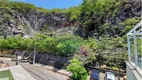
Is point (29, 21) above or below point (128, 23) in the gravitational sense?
above

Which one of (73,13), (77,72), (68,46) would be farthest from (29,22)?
(77,72)

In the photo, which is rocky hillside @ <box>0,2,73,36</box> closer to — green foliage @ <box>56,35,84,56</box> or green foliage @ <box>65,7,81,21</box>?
green foliage @ <box>65,7,81,21</box>

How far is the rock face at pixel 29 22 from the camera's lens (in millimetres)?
28578

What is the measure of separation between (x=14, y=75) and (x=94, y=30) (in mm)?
22131

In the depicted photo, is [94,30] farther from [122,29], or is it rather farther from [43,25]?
[43,25]

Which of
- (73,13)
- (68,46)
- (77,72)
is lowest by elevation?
(77,72)

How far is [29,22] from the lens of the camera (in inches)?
1265

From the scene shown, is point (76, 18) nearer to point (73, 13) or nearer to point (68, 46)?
point (73, 13)

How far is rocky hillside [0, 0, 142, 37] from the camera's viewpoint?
21925 millimetres

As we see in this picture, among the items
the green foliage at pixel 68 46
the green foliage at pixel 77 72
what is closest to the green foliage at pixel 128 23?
the green foliage at pixel 68 46

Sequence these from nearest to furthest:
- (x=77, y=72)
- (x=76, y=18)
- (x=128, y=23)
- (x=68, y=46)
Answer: (x=77, y=72) < (x=68, y=46) < (x=128, y=23) < (x=76, y=18)

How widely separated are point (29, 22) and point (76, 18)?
956cm

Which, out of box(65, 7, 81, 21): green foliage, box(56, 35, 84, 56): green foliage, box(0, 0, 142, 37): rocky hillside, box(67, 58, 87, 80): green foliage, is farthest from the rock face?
box(67, 58, 87, 80): green foliage

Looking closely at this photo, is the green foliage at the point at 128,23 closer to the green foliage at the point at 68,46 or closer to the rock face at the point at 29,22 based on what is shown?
the green foliage at the point at 68,46
